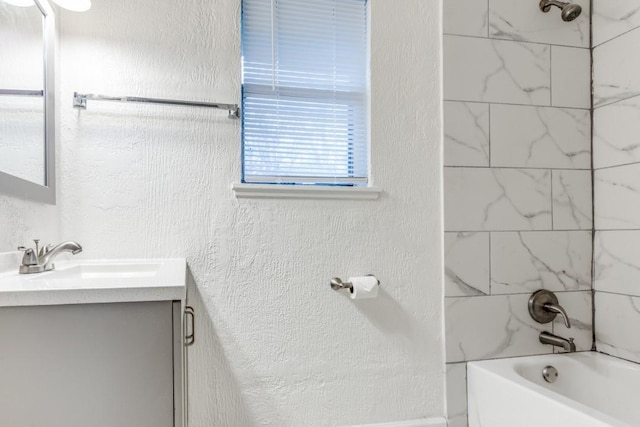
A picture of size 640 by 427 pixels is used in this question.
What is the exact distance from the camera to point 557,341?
62.9 inches

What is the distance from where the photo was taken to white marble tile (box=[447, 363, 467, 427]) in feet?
5.16

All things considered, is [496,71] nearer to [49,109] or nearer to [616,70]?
[616,70]

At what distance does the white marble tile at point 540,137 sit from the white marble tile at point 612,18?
0.34 metres

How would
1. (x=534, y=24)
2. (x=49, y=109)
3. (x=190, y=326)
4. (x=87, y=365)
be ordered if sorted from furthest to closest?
(x=534, y=24)
(x=190, y=326)
(x=49, y=109)
(x=87, y=365)

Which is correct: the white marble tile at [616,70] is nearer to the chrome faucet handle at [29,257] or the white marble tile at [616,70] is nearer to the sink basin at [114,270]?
the sink basin at [114,270]

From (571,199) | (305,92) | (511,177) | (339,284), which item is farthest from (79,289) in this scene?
(571,199)

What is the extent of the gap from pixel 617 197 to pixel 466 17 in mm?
1000

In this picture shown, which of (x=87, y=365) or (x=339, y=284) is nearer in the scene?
(x=87, y=365)

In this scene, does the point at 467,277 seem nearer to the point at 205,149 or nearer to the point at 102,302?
the point at 205,149

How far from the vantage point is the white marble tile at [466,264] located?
1604 mm

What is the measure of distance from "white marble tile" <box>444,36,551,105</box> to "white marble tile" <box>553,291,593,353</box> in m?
0.87

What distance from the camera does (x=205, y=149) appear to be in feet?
4.70

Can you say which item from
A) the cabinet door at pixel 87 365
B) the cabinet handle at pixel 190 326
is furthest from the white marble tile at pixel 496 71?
the cabinet door at pixel 87 365

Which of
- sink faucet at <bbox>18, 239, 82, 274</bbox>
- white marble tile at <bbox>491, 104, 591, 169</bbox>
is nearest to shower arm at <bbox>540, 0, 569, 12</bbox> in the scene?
white marble tile at <bbox>491, 104, 591, 169</bbox>
